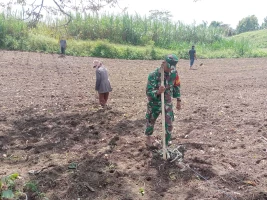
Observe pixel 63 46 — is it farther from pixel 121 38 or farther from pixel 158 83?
pixel 158 83

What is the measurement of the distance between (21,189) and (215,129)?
4.30m

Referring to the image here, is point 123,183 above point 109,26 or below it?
below

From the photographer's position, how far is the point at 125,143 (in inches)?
245

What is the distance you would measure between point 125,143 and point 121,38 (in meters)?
21.6

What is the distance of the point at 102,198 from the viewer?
4.33 meters

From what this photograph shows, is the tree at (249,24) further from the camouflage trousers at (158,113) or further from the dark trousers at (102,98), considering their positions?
the camouflage trousers at (158,113)

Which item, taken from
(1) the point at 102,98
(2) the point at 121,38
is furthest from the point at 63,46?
(1) the point at 102,98

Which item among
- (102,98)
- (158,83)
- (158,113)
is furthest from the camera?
(102,98)

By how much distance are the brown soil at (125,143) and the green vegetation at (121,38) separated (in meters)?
10.6

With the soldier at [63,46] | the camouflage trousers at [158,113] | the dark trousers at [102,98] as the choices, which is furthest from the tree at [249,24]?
the camouflage trousers at [158,113]

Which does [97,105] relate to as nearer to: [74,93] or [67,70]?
[74,93]

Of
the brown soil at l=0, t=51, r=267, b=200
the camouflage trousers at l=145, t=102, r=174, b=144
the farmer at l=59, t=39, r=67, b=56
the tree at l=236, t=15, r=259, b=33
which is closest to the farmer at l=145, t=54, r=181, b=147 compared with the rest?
the camouflage trousers at l=145, t=102, r=174, b=144

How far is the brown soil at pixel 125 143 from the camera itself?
4.61 m

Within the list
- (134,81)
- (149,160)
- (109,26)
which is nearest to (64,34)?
(109,26)
